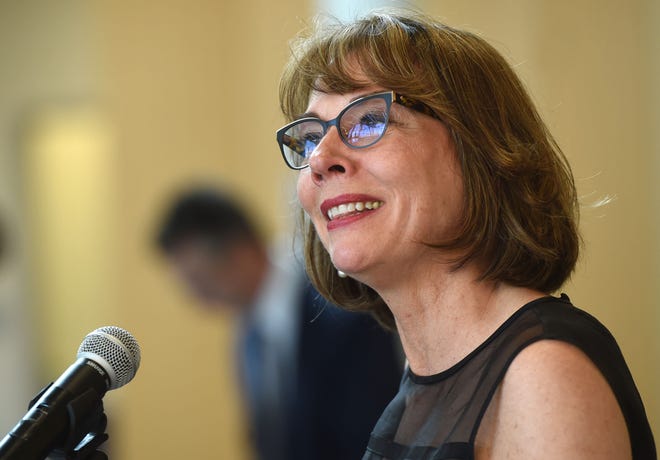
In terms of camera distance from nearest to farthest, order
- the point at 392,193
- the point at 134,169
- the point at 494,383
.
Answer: the point at 494,383, the point at 392,193, the point at 134,169

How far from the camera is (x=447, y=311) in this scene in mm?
1473

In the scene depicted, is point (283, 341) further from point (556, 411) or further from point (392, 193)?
point (556, 411)

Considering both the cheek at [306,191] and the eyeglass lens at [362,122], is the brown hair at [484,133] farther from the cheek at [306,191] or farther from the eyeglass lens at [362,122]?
the cheek at [306,191]

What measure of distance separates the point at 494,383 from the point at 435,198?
0.34 metres

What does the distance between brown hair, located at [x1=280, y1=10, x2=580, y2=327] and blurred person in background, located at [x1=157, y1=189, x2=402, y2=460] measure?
66 cm

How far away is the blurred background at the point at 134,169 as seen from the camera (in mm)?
5852

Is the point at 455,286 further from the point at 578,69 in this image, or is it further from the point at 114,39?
the point at 114,39

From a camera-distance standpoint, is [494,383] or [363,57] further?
[363,57]

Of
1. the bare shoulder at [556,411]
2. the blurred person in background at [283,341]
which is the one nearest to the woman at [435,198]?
the bare shoulder at [556,411]

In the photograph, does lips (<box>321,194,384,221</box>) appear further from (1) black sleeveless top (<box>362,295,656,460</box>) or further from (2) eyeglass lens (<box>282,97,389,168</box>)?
(1) black sleeveless top (<box>362,295,656,460</box>)

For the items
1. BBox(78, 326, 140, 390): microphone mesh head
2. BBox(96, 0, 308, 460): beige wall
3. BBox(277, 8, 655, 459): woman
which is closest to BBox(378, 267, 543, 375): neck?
BBox(277, 8, 655, 459): woman

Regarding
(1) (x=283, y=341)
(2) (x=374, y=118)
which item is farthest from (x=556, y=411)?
(1) (x=283, y=341)

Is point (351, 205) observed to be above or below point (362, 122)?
below

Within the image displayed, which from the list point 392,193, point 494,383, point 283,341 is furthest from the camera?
point 283,341
